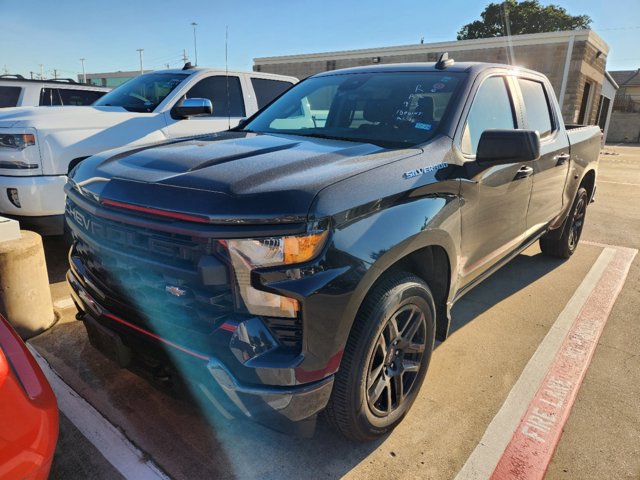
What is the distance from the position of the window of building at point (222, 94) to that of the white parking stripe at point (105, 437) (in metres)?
3.72

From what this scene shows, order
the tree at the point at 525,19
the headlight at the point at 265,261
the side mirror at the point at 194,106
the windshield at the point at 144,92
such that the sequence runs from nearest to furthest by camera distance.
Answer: the headlight at the point at 265,261 < the side mirror at the point at 194,106 < the windshield at the point at 144,92 < the tree at the point at 525,19

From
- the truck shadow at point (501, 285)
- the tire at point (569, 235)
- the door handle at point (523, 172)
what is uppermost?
the door handle at point (523, 172)

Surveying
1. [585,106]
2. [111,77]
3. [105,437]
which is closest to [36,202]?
[105,437]

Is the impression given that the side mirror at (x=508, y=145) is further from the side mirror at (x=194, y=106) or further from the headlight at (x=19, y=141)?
the headlight at (x=19, y=141)

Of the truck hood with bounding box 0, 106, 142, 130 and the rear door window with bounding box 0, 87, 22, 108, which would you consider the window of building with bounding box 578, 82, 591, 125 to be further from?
the truck hood with bounding box 0, 106, 142, 130

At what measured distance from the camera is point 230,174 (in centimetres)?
198

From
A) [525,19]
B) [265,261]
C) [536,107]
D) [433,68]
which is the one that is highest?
[525,19]

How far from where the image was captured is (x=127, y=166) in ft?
7.36

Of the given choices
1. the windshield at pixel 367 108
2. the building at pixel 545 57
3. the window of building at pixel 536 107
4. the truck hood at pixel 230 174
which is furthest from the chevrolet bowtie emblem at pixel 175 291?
the building at pixel 545 57

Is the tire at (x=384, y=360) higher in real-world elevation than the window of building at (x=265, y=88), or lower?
lower

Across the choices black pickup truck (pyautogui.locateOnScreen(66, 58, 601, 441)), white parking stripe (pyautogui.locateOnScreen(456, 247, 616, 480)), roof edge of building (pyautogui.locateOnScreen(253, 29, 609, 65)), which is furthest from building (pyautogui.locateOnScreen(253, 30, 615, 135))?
black pickup truck (pyautogui.locateOnScreen(66, 58, 601, 441))

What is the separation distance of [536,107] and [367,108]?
1.76 metres

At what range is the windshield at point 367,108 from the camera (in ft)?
9.12

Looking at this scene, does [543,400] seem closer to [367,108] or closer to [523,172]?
[523,172]
